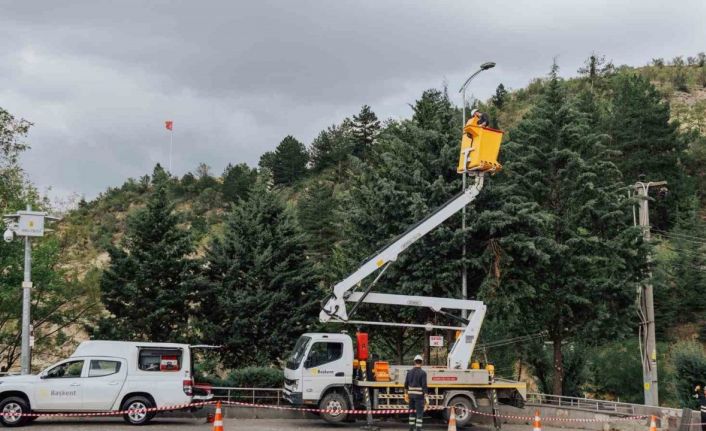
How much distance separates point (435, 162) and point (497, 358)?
16482 mm

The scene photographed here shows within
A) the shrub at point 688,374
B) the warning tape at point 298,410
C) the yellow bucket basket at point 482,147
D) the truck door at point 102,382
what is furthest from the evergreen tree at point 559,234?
the truck door at point 102,382

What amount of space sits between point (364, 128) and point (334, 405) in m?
71.4

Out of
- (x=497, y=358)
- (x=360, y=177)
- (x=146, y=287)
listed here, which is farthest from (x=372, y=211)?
(x=497, y=358)

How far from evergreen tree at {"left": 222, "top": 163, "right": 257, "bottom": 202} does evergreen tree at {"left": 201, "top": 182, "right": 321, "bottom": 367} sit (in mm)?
53883

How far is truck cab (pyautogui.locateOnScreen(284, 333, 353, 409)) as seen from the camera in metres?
17.9

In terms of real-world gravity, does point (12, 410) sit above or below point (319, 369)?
below

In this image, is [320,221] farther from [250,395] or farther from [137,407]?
[137,407]

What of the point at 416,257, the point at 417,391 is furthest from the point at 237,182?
the point at 417,391

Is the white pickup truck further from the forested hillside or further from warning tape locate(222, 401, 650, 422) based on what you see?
the forested hillside

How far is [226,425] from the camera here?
57.0 ft

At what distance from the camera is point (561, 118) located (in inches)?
1010

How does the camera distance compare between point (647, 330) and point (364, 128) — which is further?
point (364, 128)

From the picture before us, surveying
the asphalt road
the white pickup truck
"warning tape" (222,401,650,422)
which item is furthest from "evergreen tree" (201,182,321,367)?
the white pickup truck

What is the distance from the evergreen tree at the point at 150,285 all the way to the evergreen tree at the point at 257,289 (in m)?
1.03
